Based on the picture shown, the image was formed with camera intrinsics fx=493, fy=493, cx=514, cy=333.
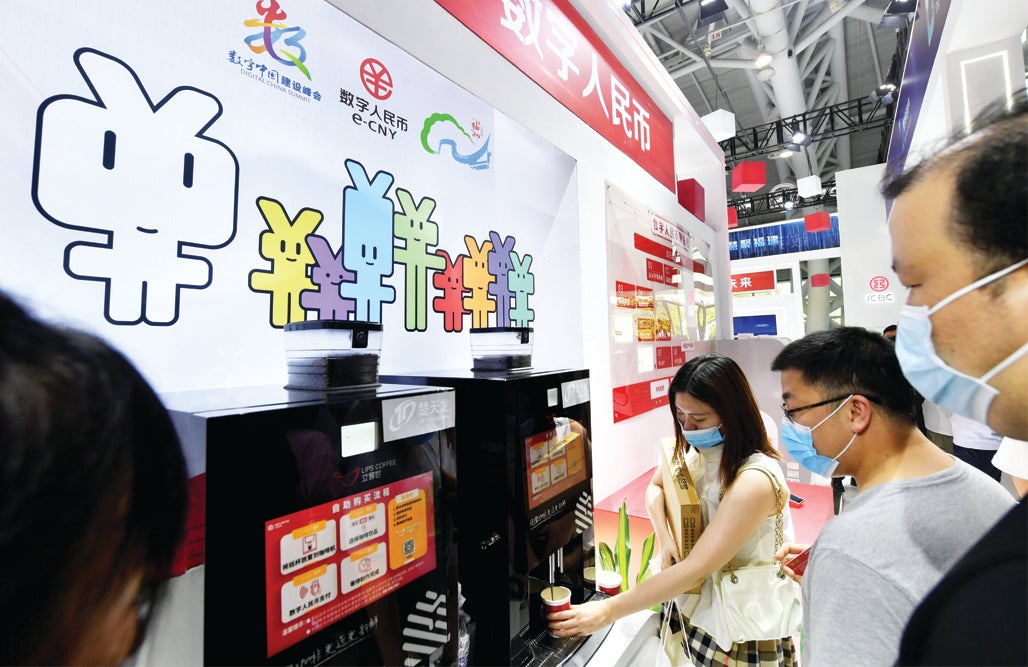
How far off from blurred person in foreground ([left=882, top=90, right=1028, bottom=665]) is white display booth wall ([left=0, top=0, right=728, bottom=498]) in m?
1.14

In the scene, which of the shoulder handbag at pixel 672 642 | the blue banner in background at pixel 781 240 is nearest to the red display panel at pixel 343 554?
the shoulder handbag at pixel 672 642

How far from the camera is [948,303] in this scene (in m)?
0.67

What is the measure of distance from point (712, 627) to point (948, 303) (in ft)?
3.99

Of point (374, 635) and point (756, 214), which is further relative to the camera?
point (756, 214)

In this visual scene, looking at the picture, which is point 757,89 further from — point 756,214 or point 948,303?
point 948,303

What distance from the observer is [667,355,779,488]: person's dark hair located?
4.87ft

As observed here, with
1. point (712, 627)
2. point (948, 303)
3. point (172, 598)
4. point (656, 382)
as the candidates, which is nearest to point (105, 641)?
point (172, 598)

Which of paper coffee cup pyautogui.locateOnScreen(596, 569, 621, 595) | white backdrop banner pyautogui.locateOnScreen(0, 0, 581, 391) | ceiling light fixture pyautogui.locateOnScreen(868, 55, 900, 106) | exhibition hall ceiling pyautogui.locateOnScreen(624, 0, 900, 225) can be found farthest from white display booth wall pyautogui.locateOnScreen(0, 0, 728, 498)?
ceiling light fixture pyautogui.locateOnScreen(868, 55, 900, 106)

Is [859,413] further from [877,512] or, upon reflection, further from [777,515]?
[777,515]

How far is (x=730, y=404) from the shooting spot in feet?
5.02

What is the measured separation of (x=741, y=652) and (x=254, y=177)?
183 centimetres

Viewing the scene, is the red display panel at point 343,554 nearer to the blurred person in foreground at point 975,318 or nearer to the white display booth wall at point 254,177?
the white display booth wall at point 254,177

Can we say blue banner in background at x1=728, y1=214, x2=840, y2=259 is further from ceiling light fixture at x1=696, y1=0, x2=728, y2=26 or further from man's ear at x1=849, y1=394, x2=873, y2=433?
man's ear at x1=849, y1=394, x2=873, y2=433

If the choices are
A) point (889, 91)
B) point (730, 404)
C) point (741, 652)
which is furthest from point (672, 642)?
point (889, 91)
